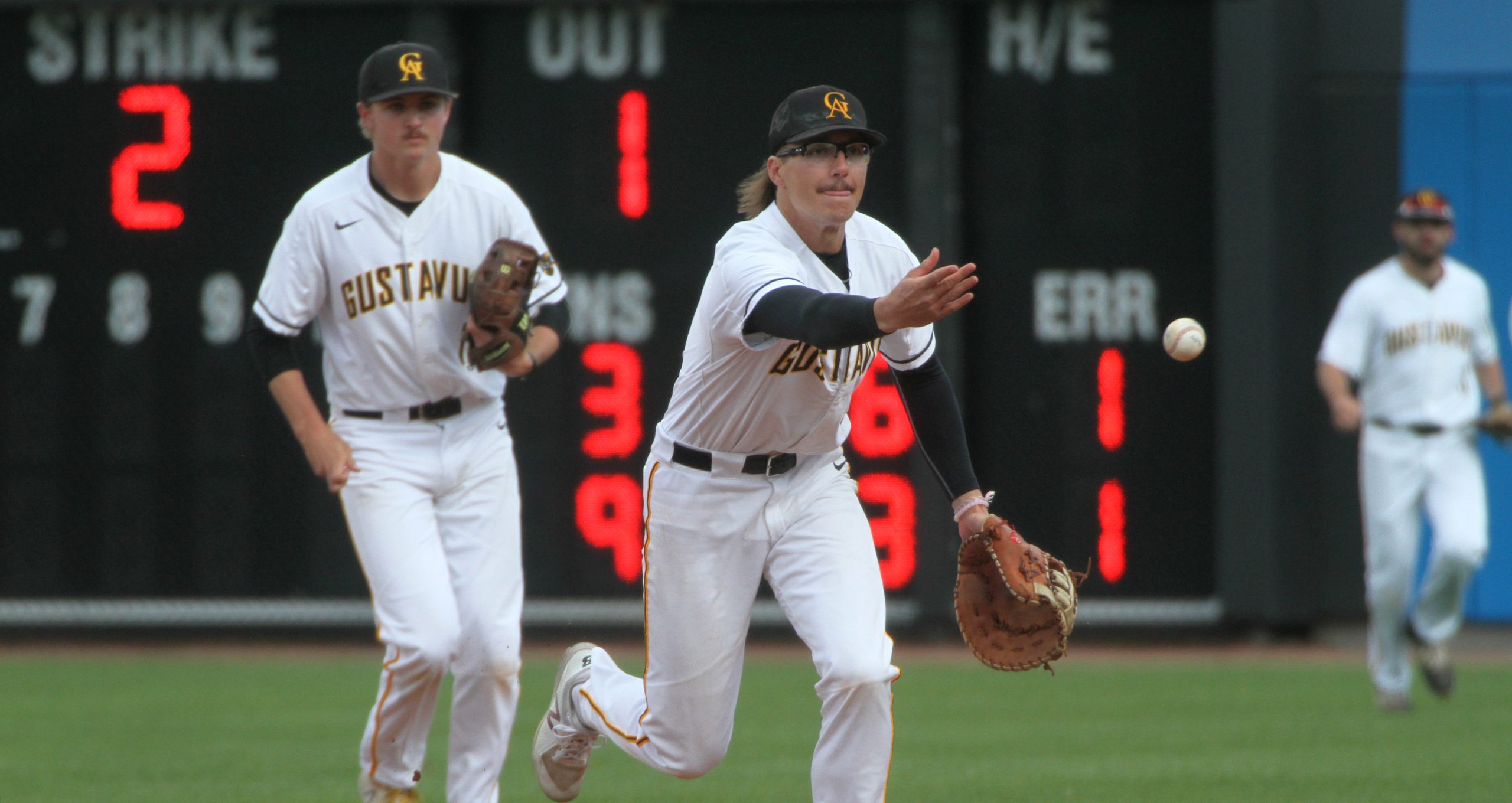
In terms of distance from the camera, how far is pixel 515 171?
9.73 metres

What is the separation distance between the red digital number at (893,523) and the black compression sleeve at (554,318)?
3.86 m

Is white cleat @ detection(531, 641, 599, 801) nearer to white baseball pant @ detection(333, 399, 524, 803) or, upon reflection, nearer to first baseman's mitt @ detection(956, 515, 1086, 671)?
white baseball pant @ detection(333, 399, 524, 803)

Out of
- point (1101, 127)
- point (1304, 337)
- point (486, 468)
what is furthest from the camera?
point (1304, 337)

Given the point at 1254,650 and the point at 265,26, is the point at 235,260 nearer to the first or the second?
the point at 265,26

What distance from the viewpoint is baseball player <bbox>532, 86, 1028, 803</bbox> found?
13.7 feet

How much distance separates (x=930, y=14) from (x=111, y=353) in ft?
15.2

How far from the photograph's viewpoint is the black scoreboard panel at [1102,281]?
9.59 m

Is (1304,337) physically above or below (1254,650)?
above

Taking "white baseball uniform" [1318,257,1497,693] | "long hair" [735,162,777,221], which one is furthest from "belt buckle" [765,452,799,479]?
"white baseball uniform" [1318,257,1497,693]

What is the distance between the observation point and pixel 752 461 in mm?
4449

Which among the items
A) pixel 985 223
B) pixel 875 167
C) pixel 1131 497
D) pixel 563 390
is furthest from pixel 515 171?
pixel 1131 497

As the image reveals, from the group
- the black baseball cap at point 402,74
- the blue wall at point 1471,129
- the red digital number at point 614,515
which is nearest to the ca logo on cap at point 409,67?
the black baseball cap at point 402,74

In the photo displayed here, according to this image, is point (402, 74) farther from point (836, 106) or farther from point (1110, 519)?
point (1110, 519)

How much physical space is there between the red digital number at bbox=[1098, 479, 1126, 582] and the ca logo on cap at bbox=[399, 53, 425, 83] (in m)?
5.42
